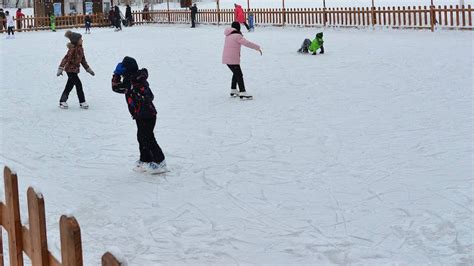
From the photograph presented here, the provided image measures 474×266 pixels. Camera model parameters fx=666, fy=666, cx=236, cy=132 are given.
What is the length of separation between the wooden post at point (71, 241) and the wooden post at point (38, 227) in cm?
26

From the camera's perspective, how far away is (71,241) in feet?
7.76

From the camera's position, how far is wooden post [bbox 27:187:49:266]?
2637 mm

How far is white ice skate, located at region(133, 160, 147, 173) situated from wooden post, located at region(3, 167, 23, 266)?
392cm

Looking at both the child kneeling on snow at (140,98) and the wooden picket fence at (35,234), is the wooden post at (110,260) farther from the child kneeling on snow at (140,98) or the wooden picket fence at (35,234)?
→ the child kneeling on snow at (140,98)

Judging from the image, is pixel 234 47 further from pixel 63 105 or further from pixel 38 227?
pixel 38 227

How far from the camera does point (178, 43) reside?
2450 cm

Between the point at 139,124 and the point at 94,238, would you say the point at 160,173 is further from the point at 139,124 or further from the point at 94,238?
the point at 94,238

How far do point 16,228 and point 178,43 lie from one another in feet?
71.7

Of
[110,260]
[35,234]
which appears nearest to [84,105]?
[35,234]

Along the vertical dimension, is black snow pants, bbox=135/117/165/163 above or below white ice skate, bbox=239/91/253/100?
below

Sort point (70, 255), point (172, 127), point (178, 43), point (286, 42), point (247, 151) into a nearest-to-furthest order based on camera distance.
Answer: point (70, 255) → point (247, 151) → point (172, 127) → point (286, 42) → point (178, 43)

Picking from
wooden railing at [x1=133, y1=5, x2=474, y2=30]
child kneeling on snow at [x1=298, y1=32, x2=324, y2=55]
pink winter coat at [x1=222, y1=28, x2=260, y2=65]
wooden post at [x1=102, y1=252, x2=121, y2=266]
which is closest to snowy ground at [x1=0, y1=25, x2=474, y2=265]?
pink winter coat at [x1=222, y1=28, x2=260, y2=65]

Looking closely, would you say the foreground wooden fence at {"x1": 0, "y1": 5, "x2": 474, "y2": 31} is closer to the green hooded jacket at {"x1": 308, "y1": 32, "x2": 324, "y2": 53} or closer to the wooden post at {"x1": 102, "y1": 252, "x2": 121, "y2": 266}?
the green hooded jacket at {"x1": 308, "y1": 32, "x2": 324, "y2": 53}

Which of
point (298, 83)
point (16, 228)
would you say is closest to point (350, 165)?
point (16, 228)
